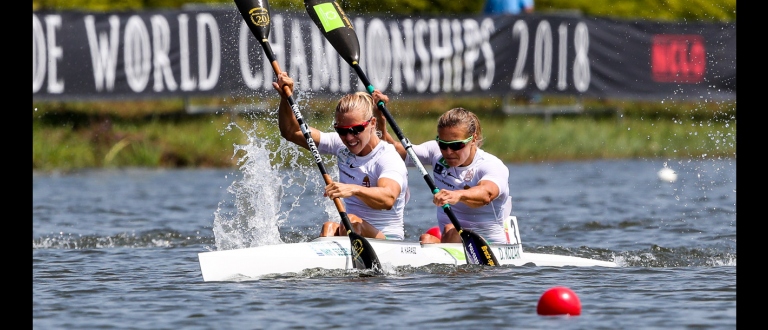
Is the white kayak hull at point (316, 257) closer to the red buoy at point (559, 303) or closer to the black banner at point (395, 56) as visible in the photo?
the red buoy at point (559, 303)

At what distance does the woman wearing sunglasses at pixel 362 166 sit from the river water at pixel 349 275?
500 millimetres

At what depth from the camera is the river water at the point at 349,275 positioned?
720cm

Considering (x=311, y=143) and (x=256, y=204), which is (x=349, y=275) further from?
(x=256, y=204)

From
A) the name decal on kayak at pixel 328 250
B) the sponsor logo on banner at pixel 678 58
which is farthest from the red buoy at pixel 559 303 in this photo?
the sponsor logo on banner at pixel 678 58

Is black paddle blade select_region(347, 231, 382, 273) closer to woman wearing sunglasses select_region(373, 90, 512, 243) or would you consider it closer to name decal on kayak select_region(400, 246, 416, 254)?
name decal on kayak select_region(400, 246, 416, 254)

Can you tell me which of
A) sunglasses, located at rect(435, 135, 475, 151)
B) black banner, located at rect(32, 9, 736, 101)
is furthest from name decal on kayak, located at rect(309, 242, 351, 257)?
black banner, located at rect(32, 9, 736, 101)

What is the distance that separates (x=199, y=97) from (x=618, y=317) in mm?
10420

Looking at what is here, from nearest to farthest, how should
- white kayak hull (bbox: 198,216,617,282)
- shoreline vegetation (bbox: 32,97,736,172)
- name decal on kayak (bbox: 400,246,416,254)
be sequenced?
white kayak hull (bbox: 198,216,617,282) → name decal on kayak (bbox: 400,246,416,254) → shoreline vegetation (bbox: 32,97,736,172)

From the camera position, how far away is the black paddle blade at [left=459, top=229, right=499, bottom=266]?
8.84 metres

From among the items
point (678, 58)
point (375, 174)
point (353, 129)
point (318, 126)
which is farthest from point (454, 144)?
point (678, 58)

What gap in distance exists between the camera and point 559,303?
7117mm

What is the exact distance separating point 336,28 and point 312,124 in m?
5.52

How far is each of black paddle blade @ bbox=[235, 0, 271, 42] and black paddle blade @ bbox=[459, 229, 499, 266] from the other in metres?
2.36
